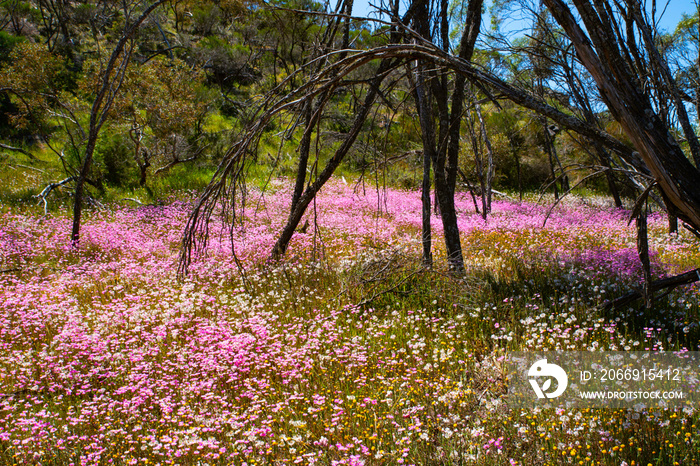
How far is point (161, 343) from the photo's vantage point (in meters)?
4.42

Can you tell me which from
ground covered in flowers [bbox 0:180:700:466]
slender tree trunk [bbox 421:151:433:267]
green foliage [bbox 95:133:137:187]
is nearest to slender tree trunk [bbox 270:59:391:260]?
ground covered in flowers [bbox 0:180:700:466]

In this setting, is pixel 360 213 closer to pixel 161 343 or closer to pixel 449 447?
pixel 161 343

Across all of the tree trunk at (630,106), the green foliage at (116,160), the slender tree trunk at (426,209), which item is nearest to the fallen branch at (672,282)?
the tree trunk at (630,106)

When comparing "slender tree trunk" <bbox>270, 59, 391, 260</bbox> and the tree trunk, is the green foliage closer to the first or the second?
"slender tree trunk" <bbox>270, 59, 391, 260</bbox>

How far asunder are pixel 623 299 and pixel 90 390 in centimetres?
499

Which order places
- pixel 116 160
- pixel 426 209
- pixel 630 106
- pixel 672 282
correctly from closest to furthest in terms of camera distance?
pixel 630 106 → pixel 672 282 → pixel 426 209 → pixel 116 160

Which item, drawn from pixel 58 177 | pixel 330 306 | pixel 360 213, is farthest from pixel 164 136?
pixel 330 306

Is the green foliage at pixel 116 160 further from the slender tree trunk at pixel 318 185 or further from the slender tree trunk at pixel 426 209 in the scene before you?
the slender tree trunk at pixel 426 209

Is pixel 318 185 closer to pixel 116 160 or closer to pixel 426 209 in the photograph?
pixel 426 209

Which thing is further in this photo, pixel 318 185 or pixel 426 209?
pixel 426 209

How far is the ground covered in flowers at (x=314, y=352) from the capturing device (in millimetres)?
2674

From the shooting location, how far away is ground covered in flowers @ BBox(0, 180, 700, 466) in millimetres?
2674

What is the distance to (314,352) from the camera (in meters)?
4.03

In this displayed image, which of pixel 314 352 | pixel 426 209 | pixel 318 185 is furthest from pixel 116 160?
pixel 314 352
